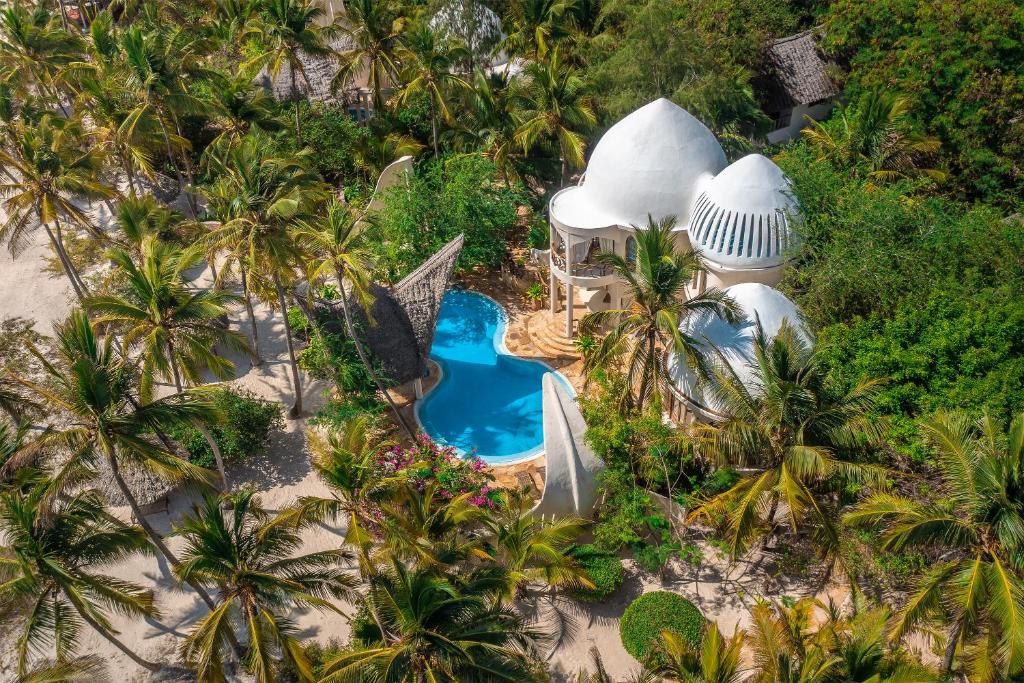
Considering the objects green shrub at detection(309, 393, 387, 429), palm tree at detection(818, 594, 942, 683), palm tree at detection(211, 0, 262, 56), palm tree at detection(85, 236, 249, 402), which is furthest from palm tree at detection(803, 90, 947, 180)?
palm tree at detection(211, 0, 262, 56)

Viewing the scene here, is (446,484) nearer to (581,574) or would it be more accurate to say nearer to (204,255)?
(581,574)

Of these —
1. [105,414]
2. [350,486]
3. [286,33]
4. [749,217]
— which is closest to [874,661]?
[350,486]

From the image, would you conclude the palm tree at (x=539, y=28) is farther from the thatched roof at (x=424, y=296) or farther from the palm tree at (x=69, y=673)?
the palm tree at (x=69, y=673)

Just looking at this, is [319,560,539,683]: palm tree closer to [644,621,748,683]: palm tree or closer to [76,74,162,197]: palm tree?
[644,621,748,683]: palm tree

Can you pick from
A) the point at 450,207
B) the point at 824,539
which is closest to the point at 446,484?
the point at 824,539

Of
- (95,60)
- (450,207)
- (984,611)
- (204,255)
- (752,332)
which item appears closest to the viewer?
(984,611)

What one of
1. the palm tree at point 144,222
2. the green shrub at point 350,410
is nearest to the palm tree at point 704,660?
the green shrub at point 350,410
